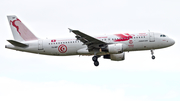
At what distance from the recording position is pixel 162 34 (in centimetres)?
5131

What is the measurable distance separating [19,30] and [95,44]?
502 inches

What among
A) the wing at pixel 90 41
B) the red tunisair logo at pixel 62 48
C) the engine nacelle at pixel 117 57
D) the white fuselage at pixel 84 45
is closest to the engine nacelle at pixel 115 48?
Answer: the wing at pixel 90 41

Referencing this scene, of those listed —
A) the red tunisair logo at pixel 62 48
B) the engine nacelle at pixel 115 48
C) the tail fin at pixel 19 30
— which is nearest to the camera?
the engine nacelle at pixel 115 48

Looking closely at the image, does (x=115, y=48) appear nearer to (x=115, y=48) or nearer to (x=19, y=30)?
(x=115, y=48)

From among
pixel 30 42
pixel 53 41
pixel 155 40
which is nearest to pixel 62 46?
pixel 53 41

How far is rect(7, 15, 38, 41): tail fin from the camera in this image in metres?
54.1

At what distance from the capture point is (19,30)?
180ft

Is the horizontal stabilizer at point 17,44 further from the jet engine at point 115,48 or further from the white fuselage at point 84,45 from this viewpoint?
the jet engine at point 115,48

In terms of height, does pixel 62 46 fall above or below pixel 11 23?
below

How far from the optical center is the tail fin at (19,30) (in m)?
54.1

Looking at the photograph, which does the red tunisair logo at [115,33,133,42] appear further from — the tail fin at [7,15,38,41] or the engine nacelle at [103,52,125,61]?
the tail fin at [7,15,38,41]

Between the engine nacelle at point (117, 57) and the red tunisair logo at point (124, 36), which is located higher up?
the red tunisair logo at point (124, 36)

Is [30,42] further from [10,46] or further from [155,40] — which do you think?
[155,40]

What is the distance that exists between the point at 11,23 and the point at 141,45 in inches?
801
